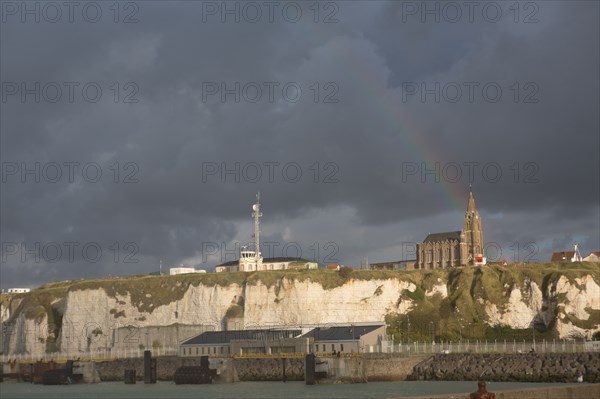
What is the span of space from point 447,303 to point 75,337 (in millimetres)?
49011

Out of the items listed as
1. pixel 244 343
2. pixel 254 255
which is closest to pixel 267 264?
pixel 254 255

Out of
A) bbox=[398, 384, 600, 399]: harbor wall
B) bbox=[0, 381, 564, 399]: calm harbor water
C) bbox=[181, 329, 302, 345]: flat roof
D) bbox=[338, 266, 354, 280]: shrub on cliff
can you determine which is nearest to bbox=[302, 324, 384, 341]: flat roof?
bbox=[181, 329, 302, 345]: flat roof

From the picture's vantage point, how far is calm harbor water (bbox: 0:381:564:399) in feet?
191

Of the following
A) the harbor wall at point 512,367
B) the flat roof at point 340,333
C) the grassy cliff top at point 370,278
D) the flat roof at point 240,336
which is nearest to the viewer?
the harbor wall at point 512,367

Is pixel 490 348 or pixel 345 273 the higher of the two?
pixel 345 273

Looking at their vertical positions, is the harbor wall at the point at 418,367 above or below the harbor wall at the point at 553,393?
below

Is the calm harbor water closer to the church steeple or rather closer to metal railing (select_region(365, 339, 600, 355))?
metal railing (select_region(365, 339, 600, 355))

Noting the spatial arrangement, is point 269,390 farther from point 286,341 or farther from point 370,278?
point 370,278

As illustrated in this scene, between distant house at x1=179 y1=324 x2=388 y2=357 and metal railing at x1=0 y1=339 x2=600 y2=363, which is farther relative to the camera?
distant house at x1=179 y1=324 x2=388 y2=357

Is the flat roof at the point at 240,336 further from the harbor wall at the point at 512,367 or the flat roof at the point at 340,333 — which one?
the harbor wall at the point at 512,367

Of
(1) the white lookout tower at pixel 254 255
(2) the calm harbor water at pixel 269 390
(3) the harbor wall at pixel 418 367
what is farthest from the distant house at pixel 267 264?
(2) the calm harbor water at pixel 269 390

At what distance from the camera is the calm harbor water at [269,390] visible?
191 ft

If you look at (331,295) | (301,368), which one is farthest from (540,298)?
(301,368)

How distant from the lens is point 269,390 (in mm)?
65125
